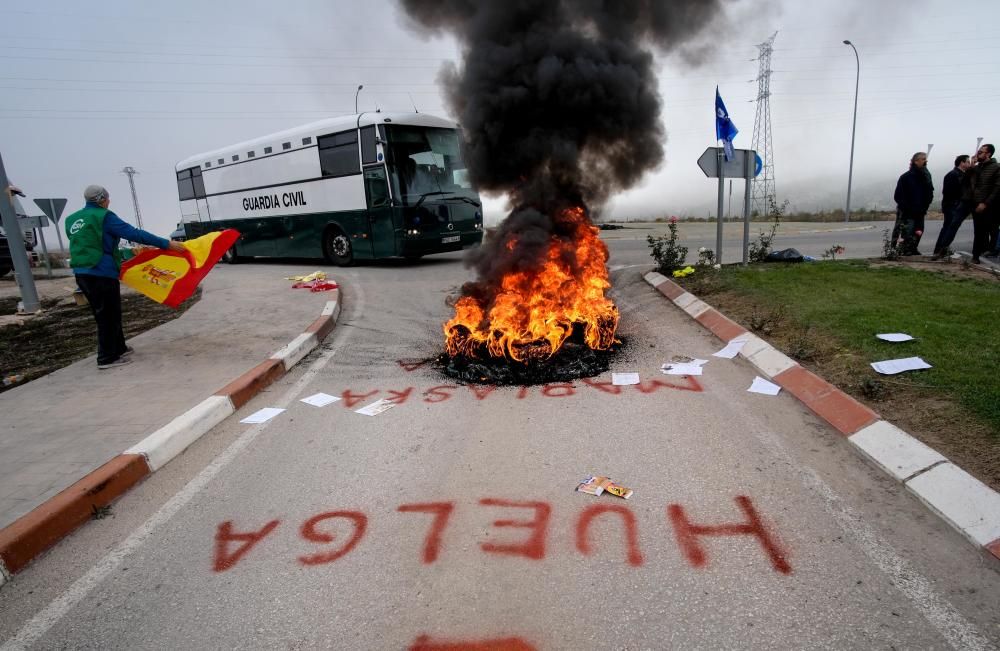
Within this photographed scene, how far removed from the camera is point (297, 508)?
311 cm

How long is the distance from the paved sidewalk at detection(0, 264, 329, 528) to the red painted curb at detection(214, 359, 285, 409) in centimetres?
15

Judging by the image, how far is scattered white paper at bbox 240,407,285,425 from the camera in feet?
14.8

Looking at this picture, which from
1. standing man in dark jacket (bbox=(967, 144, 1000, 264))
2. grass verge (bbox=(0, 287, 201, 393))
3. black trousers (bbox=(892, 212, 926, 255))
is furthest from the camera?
black trousers (bbox=(892, 212, 926, 255))

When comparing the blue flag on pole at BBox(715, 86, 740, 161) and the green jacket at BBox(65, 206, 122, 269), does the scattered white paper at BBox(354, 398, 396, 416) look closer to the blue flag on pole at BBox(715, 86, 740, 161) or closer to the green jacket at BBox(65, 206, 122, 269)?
the green jacket at BBox(65, 206, 122, 269)

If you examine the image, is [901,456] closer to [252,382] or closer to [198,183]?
[252,382]

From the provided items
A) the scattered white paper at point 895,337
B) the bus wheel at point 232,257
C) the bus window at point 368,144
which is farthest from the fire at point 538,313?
the bus wheel at point 232,257

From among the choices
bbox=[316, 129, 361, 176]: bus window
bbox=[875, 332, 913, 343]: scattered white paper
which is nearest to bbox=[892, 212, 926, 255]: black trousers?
bbox=[875, 332, 913, 343]: scattered white paper

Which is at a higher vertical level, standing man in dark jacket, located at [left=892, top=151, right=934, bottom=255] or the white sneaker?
standing man in dark jacket, located at [left=892, top=151, right=934, bottom=255]

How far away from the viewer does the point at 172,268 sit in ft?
21.4

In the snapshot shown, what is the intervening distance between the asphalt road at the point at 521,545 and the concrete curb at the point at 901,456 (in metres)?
0.09

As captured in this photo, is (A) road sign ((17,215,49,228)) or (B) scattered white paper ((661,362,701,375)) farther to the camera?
(A) road sign ((17,215,49,228))

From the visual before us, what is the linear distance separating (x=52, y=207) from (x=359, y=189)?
27.6 ft

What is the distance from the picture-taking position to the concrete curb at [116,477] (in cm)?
286

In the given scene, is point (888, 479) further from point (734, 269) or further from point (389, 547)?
point (734, 269)
